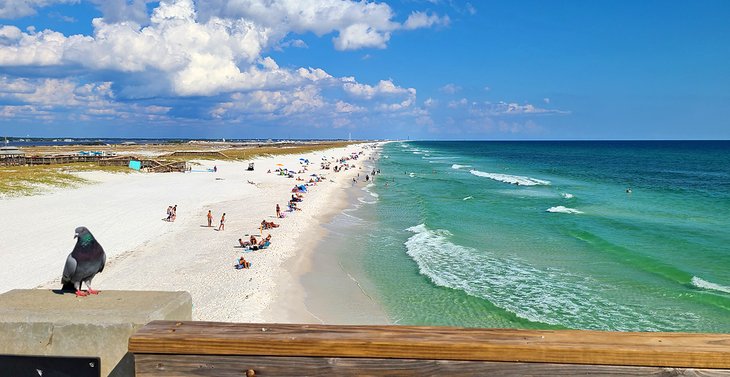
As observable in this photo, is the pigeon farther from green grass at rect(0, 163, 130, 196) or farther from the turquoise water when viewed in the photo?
green grass at rect(0, 163, 130, 196)

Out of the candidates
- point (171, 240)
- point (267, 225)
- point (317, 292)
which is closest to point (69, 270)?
point (317, 292)

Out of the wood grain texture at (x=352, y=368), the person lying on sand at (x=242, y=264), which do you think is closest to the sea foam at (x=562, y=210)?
the person lying on sand at (x=242, y=264)

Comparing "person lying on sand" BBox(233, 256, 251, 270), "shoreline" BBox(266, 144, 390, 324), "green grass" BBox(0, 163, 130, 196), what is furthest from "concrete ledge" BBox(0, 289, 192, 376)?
"green grass" BBox(0, 163, 130, 196)

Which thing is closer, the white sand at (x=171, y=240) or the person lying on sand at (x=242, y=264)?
the white sand at (x=171, y=240)

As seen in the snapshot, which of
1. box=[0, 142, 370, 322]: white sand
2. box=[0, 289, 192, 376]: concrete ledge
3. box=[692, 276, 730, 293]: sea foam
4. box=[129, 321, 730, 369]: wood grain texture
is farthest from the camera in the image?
box=[692, 276, 730, 293]: sea foam

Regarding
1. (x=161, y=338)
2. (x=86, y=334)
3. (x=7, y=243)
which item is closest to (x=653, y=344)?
(x=161, y=338)

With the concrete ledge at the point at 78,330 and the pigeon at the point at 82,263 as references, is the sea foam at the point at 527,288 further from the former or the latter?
the concrete ledge at the point at 78,330

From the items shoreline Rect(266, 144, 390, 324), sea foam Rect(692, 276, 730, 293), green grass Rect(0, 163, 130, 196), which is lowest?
shoreline Rect(266, 144, 390, 324)

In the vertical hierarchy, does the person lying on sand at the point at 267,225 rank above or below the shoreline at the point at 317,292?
above
